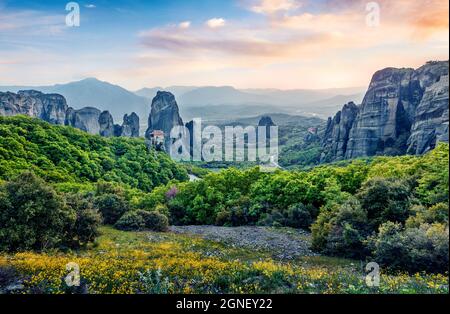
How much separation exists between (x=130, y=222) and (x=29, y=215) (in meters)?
11.8

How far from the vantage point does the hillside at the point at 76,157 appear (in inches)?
2304

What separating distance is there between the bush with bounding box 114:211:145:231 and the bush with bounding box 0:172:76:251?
31.4 feet

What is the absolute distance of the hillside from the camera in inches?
2304

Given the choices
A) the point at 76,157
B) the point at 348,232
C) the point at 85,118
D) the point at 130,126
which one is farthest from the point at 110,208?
the point at 130,126

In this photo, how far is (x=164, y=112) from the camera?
472 ft

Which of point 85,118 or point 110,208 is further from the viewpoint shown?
point 85,118

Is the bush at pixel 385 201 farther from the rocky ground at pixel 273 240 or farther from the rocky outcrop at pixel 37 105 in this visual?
the rocky outcrop at pixel 37 105

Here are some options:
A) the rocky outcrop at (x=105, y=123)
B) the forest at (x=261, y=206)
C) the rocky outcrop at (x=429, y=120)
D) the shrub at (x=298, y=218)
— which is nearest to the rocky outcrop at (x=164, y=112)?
the rocky outcrop at (x=105, y=123)

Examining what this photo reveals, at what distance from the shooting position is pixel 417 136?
86.6 meters

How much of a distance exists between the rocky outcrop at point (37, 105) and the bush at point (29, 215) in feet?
353

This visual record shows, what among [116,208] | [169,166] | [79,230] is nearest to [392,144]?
[169,166]

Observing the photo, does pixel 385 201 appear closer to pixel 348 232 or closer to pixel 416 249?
pixel 348 232
